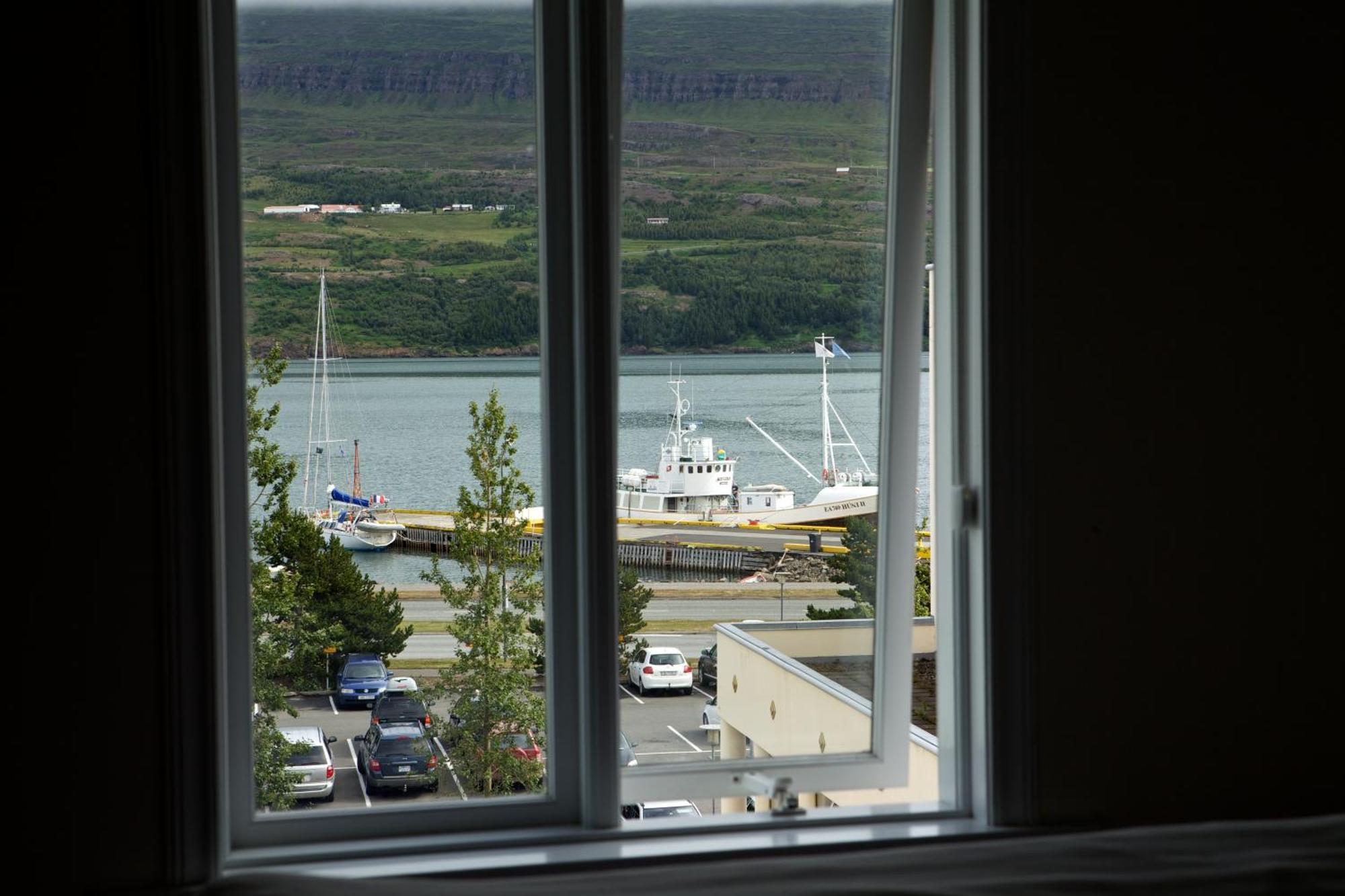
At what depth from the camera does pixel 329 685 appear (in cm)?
228

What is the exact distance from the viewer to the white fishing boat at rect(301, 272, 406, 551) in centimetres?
227

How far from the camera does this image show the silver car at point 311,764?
89.1 inches

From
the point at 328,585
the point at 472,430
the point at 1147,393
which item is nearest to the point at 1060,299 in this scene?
the point at 1147,393

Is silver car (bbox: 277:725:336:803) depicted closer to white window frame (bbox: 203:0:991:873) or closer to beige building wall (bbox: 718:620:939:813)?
white window frame (bbox: 203:0:991:873)

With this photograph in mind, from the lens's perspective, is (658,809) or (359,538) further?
(658,809)

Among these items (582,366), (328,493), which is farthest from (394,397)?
(582,366)

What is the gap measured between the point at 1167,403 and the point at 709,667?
1083 millimetres

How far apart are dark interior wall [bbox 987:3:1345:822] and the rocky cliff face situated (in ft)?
1.57

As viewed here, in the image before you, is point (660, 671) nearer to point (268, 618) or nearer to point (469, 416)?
point (469, 416)

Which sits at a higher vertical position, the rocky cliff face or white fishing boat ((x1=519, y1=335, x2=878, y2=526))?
the rocky cliff face

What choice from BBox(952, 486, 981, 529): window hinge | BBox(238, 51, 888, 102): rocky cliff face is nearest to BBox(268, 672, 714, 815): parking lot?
BBox(952, 486, 981, 529): window hinge

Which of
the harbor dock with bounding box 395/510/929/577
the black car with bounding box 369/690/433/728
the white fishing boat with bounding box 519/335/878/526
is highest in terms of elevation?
the white fishing boat with bounding box 519/335/878/526

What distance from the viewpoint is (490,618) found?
235cm

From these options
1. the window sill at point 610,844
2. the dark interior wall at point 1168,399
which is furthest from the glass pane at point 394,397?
the dark interior wall at point 1168,399
